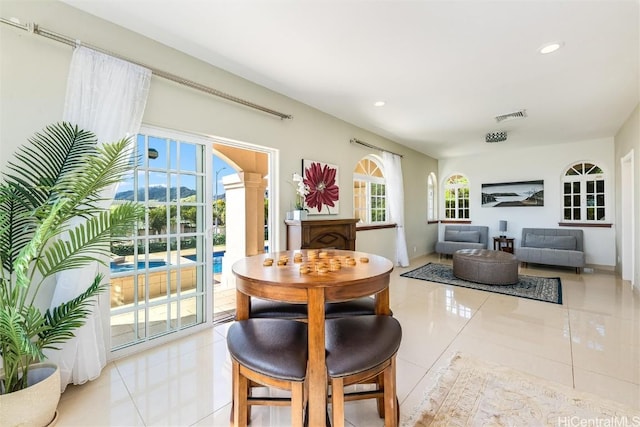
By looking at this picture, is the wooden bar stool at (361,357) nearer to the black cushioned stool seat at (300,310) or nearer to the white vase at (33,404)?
the black cushioned stool seat at (300,310)

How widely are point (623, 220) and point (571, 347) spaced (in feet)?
11.7

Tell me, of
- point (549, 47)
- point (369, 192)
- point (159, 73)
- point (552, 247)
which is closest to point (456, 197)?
point (552, 247)

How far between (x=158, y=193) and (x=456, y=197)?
684cm

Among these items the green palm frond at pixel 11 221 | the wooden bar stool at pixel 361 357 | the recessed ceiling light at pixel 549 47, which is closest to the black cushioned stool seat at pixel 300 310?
the wooden bar stool at pixel 361 357

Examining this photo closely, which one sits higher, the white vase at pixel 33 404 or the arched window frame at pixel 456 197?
the arched window frame at pixel 456 197

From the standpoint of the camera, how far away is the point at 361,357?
121 cm

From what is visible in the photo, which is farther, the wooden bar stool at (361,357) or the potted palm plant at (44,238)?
the potted palm plant at (44,238)

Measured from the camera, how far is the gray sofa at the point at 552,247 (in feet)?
15.9

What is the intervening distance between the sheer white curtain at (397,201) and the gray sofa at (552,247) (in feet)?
7.30

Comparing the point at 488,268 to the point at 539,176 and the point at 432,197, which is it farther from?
the point at 432,197

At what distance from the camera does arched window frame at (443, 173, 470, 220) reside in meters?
6.95

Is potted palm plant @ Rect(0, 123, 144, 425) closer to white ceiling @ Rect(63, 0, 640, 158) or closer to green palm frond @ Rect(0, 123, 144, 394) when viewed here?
green palm frond @ Rect(0, 123, 144, 394)

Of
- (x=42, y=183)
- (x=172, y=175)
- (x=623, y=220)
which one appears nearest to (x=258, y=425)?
(x=42, y=183)

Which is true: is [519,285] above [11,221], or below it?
A: below
